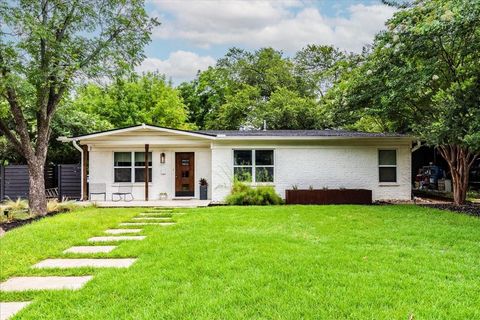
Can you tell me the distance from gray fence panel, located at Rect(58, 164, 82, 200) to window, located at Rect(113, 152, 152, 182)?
1.92 meters

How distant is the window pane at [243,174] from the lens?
14117 mm

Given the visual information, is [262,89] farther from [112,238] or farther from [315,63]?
[112,238]

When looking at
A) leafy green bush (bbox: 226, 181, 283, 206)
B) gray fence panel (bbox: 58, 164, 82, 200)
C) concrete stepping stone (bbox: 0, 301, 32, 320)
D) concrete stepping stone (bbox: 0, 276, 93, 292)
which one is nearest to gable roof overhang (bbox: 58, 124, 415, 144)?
leafy green bush (bbox: 226, 181, 283, 206)

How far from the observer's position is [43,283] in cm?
423

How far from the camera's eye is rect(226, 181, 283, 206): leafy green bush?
12.8 meters

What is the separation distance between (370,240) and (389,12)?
8.45m

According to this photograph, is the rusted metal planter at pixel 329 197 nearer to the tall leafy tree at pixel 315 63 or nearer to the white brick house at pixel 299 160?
the white brick house at pixel 299 160

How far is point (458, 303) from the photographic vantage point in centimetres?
344

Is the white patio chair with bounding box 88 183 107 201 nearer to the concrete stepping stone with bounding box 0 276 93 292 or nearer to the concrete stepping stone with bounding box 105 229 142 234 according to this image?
the concrete stepping stone with bounding box 105 229 142 234

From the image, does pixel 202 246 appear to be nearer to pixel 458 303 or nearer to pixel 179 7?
pixel 458 303

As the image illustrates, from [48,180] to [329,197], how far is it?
11864 mm

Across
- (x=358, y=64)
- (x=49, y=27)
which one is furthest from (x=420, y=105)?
(x=49, y=27)

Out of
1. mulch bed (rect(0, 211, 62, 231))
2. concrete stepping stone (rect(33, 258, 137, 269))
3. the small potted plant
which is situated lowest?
mulch bed (rect(0, 211, 62, 231))

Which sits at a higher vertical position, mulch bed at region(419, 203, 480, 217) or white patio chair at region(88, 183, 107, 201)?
white patio chair at region(88, 183, 107, 201)
